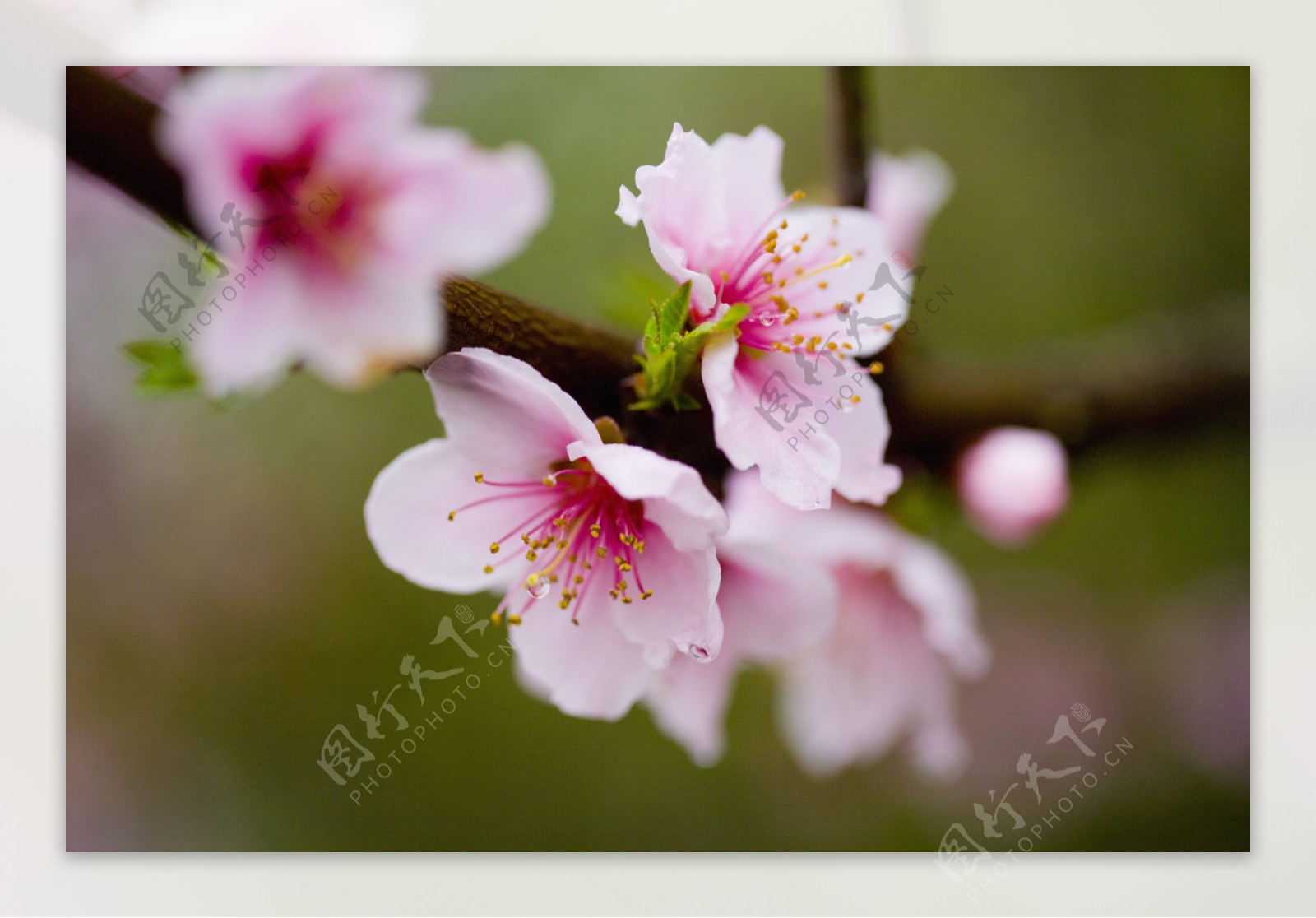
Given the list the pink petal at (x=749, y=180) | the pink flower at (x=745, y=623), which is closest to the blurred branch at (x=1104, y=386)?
the pink flower at (x=745, y=623)

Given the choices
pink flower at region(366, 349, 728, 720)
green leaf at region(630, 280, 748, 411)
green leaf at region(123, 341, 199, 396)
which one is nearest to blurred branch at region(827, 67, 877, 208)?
green leaf at region(630, 280, 748, 411)

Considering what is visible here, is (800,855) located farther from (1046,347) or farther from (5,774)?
(5,774)

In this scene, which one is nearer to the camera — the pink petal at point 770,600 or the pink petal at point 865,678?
the pink petal at point 770,600

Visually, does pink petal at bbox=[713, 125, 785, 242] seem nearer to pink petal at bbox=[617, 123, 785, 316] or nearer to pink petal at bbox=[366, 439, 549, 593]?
pink petal at bbox=[617, 123, 785, 316]

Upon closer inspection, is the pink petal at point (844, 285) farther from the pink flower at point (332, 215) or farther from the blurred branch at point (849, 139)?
the pink flower at point (332, 215)

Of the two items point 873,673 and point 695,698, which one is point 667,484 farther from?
point 873,673

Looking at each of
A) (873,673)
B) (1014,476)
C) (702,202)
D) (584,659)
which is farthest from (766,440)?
(873,673)

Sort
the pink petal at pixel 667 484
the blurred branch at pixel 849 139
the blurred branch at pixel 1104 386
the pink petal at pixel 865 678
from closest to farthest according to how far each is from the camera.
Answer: the pink petal at pixel 667 484 → the blurred branch at pixel 849 139 → the blurred branch at pixel 1104 386 → the pink petal at pixel 865 678

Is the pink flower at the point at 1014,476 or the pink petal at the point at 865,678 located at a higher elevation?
the pink flower at the point at 1014,476
